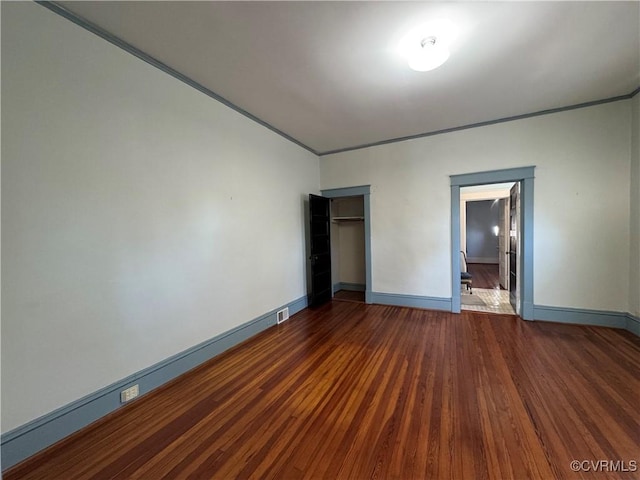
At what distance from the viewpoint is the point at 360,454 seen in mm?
1421

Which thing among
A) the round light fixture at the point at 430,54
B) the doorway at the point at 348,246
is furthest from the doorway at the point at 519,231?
the round light fixture at the point at 430,54

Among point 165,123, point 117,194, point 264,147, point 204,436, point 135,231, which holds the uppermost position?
point 264,147

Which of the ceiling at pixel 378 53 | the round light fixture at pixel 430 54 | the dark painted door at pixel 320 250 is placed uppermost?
the ceiling at pixel 378 53

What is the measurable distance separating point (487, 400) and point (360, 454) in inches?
45.4

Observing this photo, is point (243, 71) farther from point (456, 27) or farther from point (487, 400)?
point (487, 400)

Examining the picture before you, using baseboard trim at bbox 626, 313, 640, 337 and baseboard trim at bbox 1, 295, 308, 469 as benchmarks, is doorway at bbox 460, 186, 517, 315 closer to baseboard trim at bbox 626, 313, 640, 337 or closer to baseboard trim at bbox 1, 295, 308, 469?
baseboard trim at bbox 626, 313, 640, 337

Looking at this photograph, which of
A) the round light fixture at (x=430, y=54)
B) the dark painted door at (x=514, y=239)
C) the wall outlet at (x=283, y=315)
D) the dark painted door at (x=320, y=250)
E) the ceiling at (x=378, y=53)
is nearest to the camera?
the ceiling at (x=378, y=53)

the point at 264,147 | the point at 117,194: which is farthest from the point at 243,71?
the point at 117,194

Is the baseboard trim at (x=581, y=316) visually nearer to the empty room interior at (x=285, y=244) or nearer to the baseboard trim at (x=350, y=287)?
the empty room interior at (x=285, y=244)

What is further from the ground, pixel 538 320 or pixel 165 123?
pixel 165 123

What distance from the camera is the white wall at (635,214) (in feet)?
9.17

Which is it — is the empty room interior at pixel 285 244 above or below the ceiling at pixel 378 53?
below

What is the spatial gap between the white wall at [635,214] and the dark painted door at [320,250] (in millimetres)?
4154

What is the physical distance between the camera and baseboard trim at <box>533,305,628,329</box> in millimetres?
3023
